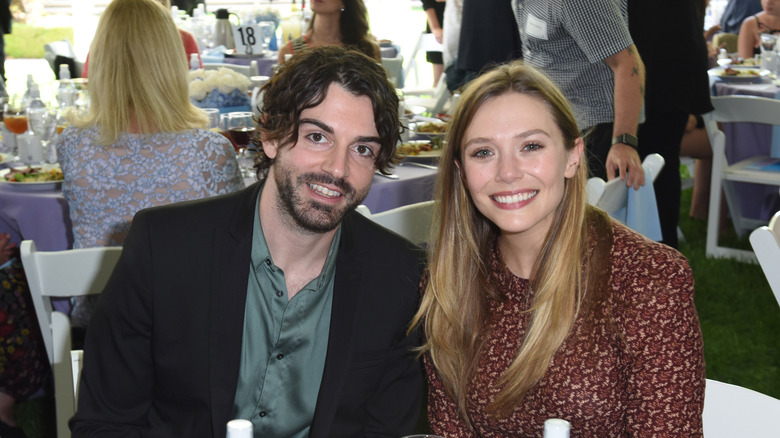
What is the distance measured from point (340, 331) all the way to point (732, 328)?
2793 mm

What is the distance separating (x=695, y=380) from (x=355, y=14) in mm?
3648

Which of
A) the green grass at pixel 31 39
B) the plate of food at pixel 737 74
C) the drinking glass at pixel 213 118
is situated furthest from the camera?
the green grass at pixel 31 39

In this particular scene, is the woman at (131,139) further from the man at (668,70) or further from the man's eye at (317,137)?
the man at (668,70)

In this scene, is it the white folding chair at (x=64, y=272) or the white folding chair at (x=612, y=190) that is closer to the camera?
the white folding chair at (x=64, y=272)

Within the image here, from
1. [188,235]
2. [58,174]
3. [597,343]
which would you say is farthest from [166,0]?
[597,343]

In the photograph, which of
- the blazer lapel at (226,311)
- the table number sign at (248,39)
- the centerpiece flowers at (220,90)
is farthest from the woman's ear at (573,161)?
the table number sign at (248,39)

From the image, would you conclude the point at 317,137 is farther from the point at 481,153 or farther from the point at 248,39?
the point at 248,39

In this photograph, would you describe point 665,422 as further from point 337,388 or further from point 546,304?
point 337,388

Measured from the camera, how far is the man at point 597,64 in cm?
284

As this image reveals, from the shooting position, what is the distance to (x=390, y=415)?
166 cm

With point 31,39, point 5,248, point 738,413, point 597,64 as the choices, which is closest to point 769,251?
point 738,413

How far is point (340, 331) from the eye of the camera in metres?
1.62

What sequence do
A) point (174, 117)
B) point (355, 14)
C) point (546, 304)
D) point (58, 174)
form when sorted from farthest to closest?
point (355, 14)
point (58, 174)
point (174, 117)
point (546, 304)

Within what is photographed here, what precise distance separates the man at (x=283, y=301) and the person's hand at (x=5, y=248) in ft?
4.49
